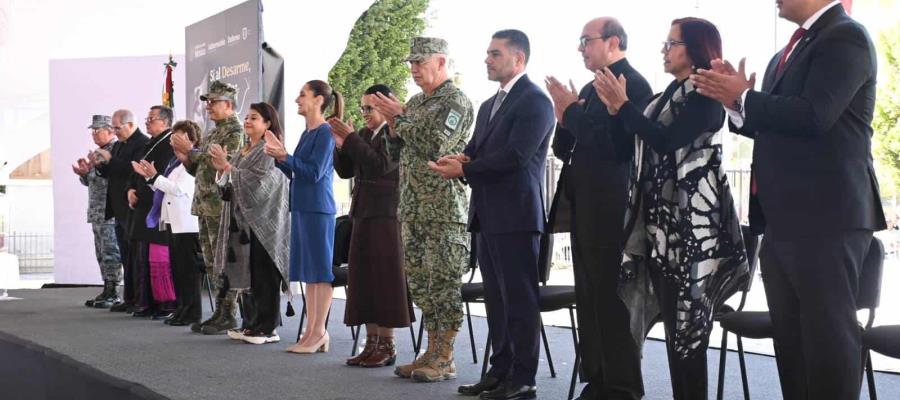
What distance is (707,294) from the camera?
9.95ft

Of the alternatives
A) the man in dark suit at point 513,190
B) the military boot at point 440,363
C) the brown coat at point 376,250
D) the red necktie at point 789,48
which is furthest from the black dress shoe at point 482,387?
the red necktie at point 789,48

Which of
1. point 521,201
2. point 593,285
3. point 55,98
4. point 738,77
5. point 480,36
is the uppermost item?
point 480,36

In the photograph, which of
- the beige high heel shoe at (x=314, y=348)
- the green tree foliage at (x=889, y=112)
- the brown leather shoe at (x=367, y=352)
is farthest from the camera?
the green tree foliage at (x=889, y=112)

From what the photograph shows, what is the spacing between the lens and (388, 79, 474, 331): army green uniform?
164 inches

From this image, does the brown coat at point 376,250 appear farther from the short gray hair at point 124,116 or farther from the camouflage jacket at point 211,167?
the short gray hair at point 124,116

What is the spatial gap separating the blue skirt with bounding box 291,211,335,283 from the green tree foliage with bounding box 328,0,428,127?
51.1ft

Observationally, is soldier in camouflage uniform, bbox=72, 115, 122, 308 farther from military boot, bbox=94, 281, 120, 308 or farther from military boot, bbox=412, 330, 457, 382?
military boot, bbox=412, 330, 457, 382

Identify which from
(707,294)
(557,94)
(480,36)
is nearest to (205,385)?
(557,94)

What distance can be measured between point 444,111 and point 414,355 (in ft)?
5.56

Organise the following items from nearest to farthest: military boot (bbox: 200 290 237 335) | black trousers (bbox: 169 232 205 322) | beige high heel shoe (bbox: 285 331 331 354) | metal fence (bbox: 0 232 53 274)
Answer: beige high heel shoe (bbox: 285 331 331 354) → military boot (bbox: 200 290 237 335) → black trousers (bbox: 169 232 205 322) → metal fence (bbox: 0 232 53 274)

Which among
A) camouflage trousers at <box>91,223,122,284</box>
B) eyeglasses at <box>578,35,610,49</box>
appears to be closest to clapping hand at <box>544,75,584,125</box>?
eyeglasses at <box>578,35,610,49</box>

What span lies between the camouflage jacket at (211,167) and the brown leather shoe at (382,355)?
5.09 ft

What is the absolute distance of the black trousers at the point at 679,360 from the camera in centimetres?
303

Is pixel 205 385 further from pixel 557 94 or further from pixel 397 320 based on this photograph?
pixel 557 94
